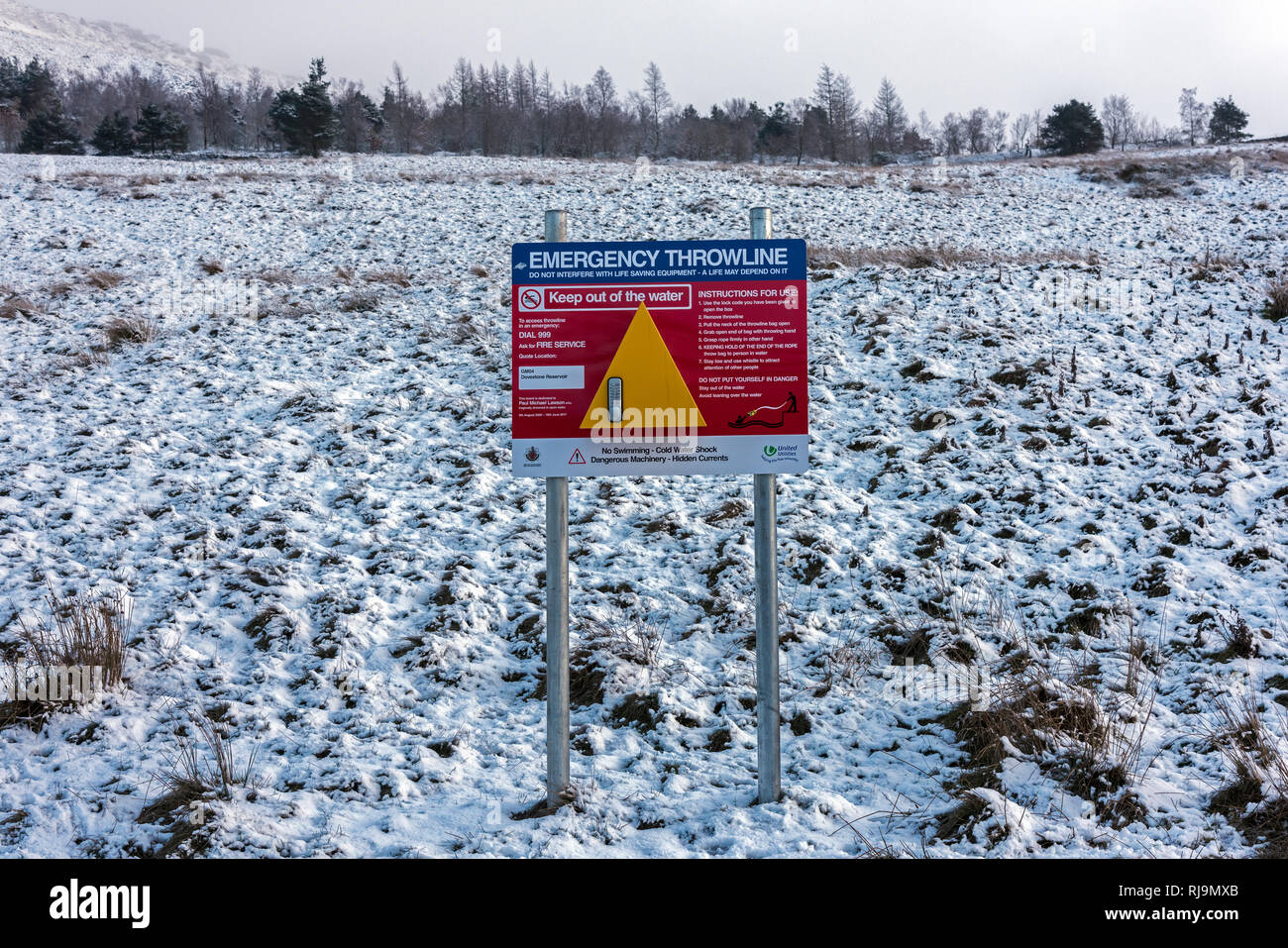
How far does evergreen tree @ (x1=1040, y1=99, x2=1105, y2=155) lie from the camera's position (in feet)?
167

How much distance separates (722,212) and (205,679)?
19256mm

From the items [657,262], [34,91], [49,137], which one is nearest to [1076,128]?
[657,262]

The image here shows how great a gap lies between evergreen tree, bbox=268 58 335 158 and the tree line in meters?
0.08

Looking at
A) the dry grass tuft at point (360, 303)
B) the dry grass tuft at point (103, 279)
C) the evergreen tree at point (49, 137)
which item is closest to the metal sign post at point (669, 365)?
the dry grass tuft at point (360, 303)

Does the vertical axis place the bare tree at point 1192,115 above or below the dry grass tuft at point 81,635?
above

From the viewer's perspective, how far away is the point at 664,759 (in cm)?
452

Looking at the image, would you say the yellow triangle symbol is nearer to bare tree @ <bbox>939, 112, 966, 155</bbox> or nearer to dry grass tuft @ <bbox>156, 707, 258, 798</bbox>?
dry grass tuft @ <bbox>156, 707, 258, 798</bbox>

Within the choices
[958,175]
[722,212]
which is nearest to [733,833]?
[722,212]

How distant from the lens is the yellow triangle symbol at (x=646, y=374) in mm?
3779

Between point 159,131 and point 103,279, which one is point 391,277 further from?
point 159,131

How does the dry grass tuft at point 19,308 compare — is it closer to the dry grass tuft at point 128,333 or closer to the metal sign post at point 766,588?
the dry grass tuft at point 128,333

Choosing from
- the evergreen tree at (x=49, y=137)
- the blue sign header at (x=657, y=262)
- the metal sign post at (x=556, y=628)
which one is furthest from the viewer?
the evergreen tree at (x=49, y=137)

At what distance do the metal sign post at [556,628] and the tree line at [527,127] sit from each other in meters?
50.0

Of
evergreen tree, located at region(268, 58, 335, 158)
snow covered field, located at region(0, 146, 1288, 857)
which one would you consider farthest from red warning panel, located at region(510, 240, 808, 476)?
evergreen tree, located at region(268, 58, 335, 158)
